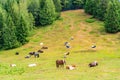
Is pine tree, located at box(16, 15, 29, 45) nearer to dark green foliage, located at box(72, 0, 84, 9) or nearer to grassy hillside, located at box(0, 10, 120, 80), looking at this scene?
grassy hillside, located at box(0, 10, 120, 80)

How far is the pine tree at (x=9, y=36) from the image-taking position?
78312 mm

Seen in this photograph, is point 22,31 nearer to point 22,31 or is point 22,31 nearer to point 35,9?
point 22,31

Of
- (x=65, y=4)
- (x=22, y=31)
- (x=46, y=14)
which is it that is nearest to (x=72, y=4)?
(x=65, y=4)

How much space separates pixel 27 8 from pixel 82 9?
2672 cm

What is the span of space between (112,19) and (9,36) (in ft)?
94.3

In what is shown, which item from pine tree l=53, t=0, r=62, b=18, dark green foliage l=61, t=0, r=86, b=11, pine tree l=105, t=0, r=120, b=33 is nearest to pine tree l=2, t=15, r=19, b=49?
pine tree l=105, t=0, r=120, b=33

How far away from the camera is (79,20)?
96938 mm

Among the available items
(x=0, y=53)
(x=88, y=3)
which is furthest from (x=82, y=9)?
(x=0, y=53)

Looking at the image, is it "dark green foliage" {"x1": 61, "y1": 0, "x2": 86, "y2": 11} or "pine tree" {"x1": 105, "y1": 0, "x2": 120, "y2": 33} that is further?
"dark green foliage" {"x1": 61, "y1": 0, "x2": 86, "y2": 11}

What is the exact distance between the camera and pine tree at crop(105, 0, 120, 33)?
7875 centimetres

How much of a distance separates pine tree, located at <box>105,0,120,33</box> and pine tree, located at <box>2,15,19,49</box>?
25.9 m

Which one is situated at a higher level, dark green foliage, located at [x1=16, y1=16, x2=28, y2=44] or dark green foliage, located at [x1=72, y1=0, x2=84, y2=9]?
dark green foliage, located at [x1=72, y1=0, x2=84, y2=9]

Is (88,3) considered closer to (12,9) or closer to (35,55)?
(12,9)

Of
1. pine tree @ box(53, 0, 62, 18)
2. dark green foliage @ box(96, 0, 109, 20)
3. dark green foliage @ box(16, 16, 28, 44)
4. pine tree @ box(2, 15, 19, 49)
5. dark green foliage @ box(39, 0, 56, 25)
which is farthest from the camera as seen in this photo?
pine tree @ box(53, 0, 62, 18)
